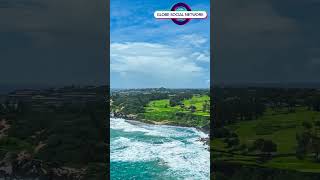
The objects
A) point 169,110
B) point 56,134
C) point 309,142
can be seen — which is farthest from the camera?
point 56,134

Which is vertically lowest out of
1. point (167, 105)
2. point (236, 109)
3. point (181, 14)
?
point (236, 109)

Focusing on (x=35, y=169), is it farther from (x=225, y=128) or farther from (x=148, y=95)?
(x=225, y=128)

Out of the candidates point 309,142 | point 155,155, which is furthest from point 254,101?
point 155,155

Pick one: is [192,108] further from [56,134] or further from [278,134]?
[56,134]

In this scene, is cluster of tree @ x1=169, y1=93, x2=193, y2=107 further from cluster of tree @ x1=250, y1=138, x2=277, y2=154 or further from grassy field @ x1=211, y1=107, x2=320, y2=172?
cluster of tree @ x1=250, y1=138, x2=277, y2=154

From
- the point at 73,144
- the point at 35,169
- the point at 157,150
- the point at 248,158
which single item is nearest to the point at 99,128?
the point at 73,144

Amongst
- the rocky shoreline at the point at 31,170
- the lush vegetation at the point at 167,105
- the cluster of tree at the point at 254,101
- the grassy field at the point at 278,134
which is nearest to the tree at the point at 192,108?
the lush vegetation at the point at 167,105

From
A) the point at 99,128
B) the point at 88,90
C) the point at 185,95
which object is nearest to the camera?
the point at 185,95
